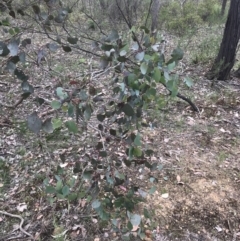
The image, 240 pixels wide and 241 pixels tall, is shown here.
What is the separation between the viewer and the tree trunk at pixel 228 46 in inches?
144

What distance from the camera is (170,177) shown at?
2342 mm

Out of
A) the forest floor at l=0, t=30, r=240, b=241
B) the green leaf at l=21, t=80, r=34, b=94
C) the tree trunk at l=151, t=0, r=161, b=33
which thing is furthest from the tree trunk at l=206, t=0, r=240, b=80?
the green leaf at l=21, t=80, r=34, b=94

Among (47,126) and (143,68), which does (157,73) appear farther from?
(47,126)

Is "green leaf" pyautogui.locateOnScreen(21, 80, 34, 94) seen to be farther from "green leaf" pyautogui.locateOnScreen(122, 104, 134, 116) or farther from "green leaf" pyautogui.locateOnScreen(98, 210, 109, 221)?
"green leaf" pyautogui.locateOnScreen(98, 210, 109, 221)

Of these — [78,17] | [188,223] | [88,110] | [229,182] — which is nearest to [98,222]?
[188,223]

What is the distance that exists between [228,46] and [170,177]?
2.38 metres

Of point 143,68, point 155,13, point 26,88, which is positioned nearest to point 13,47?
point 26,88

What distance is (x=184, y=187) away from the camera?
2244mm

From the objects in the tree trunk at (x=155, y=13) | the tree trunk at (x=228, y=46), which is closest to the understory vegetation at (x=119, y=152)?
the tree trunk at (x=228, y=46)

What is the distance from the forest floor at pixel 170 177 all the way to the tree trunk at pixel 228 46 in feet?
2.25

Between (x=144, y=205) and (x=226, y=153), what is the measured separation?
3.38 feet

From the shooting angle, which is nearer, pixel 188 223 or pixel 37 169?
pixel 188 223

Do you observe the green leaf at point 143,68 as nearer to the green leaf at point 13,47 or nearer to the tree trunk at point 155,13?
the green leaf at point 13,47

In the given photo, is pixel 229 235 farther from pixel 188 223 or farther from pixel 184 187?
pixel 184 187
